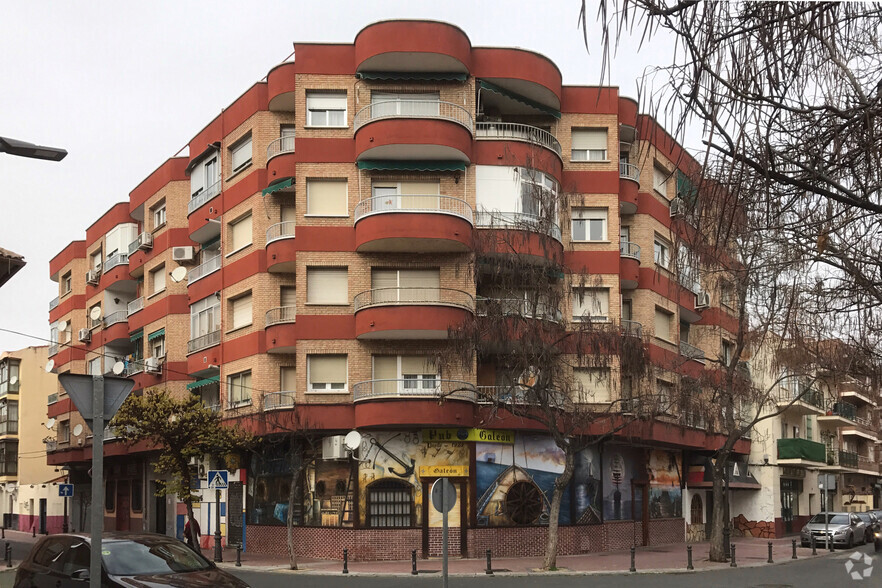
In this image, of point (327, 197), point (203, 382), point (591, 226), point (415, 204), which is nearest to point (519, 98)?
point (591, 226)

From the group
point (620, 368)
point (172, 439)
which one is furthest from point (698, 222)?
point (172, 439)

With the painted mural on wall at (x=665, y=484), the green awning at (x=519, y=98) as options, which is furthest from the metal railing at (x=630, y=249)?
the painted mural on wall at (x=665, y=484)

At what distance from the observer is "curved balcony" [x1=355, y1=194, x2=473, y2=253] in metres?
31.5

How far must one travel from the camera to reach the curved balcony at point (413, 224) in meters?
31.5

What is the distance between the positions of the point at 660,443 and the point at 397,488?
11.7 meters

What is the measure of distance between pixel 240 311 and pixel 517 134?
1210cm

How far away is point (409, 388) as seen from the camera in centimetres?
3212

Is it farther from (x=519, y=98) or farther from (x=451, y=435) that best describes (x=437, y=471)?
(x=519, y=98)

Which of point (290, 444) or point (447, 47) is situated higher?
point (447, 47)

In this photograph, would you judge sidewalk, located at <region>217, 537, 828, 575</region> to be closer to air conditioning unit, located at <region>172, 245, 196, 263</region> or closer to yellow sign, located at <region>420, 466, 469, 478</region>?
yellow sign, located at <region>420, 466, 469, 478</region>

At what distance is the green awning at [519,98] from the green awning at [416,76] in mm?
875

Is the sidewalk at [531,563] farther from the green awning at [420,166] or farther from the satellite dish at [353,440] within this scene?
the green awning at [420,166]

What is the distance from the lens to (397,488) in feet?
103

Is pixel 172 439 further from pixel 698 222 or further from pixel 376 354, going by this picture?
pixel 698 222
